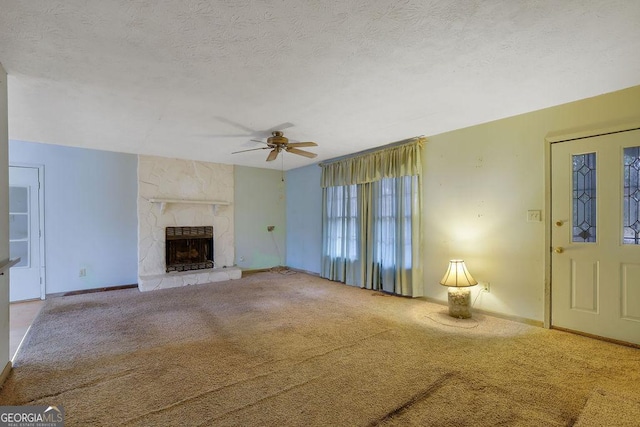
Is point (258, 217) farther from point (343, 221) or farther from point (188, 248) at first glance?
point (343, 221)

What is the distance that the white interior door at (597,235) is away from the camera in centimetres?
281

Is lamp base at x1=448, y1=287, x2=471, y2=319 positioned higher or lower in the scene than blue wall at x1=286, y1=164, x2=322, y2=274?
lower

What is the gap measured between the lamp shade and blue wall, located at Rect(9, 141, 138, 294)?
521 centimetres

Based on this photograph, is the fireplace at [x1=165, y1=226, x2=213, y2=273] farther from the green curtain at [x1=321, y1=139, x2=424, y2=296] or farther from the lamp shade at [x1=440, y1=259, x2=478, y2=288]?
the lamp shade at [x1=440, y1=259, x2=478, y2=288]

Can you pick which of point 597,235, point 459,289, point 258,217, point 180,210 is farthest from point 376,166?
point 180,210

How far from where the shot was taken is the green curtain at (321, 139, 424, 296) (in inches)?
178

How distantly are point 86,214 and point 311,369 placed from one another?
4803 mm

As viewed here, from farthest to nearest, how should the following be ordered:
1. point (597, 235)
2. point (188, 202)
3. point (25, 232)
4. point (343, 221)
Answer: point (188, 202)
point (343, 221)
point (25, 232)
point (597, 235)

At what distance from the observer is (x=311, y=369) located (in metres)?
2.39

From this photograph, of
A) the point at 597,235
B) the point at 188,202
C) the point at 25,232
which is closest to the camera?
the point at 597,235

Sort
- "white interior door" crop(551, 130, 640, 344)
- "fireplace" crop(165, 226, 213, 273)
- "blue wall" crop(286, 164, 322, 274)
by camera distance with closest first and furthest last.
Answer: "white interior door" crop(551, 130, 640, 344), "fireplace" crop(165, 226, 213, 273), "blue wall" crop(286, 164, 322, 274)

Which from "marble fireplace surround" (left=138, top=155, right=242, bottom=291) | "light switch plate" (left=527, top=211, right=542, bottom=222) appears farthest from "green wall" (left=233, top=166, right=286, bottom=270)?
"light switch plate" (left=527, top=211, right=542, bottom=222)

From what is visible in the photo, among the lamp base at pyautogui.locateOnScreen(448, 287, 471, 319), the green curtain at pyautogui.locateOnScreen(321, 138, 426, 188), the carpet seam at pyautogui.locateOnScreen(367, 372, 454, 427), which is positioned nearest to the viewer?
the carpet seam at pyautogui.locateOnScreen(367, 372, 454, 427)

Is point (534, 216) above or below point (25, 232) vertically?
above
